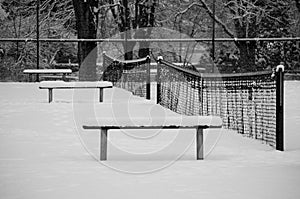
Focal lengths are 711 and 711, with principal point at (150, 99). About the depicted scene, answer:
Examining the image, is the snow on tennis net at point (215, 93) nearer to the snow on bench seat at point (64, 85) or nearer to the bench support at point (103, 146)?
the snow on bench seat at point (64, 85)

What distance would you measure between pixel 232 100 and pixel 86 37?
11.9 meters

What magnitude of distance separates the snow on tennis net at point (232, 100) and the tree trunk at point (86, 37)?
264 inches

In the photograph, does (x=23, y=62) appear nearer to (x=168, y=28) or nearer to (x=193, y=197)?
(x=168, y=28)

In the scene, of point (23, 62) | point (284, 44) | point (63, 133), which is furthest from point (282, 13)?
point (63, 133)

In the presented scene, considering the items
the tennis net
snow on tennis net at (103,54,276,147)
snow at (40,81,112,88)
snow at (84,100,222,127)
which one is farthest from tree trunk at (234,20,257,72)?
snow at (84,100,222,127)

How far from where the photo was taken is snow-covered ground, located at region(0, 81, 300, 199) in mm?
6605

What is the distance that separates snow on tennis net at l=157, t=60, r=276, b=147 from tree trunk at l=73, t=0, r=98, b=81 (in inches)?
264

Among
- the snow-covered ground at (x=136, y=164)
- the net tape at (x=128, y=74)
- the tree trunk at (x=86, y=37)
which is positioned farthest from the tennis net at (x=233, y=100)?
the tree trunk at (x=86, y=37)

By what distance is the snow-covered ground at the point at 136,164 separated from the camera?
6.61 metres

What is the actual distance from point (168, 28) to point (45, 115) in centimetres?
2615

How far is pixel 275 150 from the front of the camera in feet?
30.1

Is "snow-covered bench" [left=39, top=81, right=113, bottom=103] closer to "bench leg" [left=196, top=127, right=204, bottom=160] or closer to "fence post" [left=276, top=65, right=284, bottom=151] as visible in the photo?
"fence post" [left=276, top=65, right=284, bottom=151]

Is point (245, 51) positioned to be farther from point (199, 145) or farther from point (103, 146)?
point (103, 146)

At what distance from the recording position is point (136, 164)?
8070 millimetres
